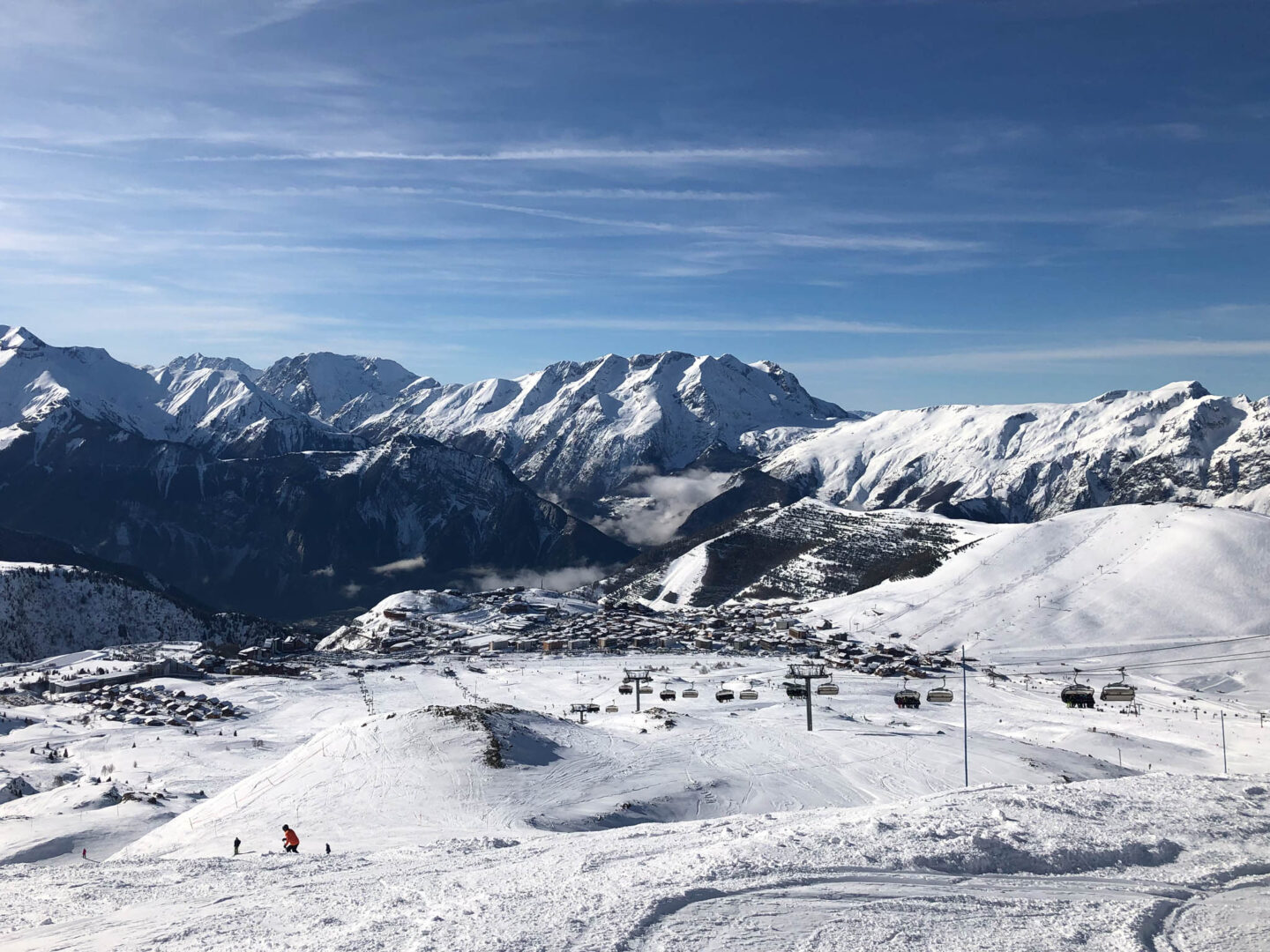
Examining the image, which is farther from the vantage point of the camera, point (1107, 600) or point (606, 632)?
point (606, 632)

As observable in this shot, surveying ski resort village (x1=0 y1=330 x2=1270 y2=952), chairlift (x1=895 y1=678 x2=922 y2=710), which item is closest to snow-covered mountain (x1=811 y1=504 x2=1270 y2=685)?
ski resort village (x1=0 y1=330 x2=1270 y2=952)

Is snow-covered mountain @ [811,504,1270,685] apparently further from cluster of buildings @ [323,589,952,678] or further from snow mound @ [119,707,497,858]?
snow mound @ [119,707,497,858]

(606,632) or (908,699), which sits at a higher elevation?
(908,699)

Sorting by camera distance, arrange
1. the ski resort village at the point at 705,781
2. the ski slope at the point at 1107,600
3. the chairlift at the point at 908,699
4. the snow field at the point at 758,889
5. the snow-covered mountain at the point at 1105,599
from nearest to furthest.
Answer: the snow field at the point at 758,889
the ski resort village at the point at 705,781
the chairlift at the point at 908,699
the ski slope at the point at 1107,600
the snow-covered mountain at the point at 1105,599

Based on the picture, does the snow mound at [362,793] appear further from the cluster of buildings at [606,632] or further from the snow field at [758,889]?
the cluster of buildings at [606,632]

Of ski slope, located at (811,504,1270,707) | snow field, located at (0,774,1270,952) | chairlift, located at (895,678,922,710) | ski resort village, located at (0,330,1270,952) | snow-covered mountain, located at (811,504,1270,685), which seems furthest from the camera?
snow-covered mountain, located at (811,504,1270,685)

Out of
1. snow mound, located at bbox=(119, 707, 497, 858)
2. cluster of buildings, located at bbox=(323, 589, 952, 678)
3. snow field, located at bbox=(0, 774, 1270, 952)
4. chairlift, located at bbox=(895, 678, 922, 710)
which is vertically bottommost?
cluster of buildings, located at bbox=(323, 589, 952, 678)

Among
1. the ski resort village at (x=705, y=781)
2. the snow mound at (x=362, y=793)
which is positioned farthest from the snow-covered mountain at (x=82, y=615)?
the snow mound at (x=362, y=793)

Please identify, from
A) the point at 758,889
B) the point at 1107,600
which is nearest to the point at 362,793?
the point at 758,889

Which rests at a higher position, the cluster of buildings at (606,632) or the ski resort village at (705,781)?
the ski resort village at (705,781)

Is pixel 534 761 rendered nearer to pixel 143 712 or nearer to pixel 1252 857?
pixel 1252 857

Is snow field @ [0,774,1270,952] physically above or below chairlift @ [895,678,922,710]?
above

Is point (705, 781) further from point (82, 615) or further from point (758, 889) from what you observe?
point (82, 615)
